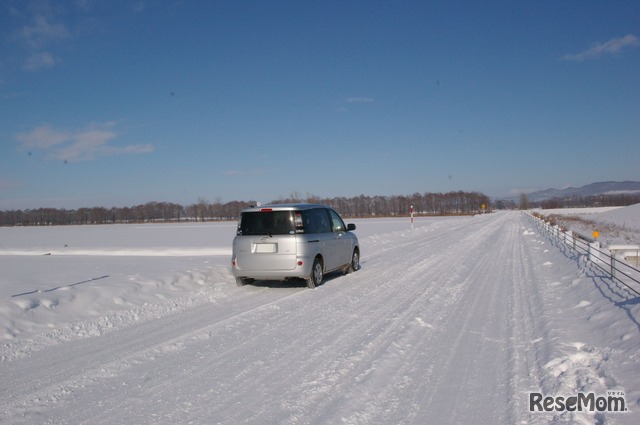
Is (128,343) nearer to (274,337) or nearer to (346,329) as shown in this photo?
(274,337)

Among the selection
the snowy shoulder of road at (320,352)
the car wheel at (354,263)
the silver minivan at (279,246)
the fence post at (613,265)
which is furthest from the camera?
the car wheel at (354,263)

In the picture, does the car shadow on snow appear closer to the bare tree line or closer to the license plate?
the license plate

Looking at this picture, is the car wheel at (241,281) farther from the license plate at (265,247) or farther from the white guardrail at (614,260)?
the white guardrail at (614,260)

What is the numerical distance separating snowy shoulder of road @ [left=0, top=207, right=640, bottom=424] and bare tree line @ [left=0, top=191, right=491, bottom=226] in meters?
111

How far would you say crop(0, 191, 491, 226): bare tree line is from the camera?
139750 millimetres

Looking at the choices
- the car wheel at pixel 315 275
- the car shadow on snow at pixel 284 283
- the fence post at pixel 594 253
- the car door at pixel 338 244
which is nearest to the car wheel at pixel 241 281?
the car shadow on snow at pixel 284 283

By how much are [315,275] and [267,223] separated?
1.60 metres

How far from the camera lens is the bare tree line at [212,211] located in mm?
139750

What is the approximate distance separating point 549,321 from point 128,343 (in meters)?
6.02

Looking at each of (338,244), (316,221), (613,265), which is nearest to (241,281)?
(316,221)

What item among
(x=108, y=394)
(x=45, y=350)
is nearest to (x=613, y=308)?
(x=108, y=394)

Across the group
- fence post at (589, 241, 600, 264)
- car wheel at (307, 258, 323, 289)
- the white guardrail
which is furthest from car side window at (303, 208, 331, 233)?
fence post at (589, 241, 600, 264)

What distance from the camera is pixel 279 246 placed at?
10.3 m

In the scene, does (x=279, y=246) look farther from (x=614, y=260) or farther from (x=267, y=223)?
(x=614, y=260)
